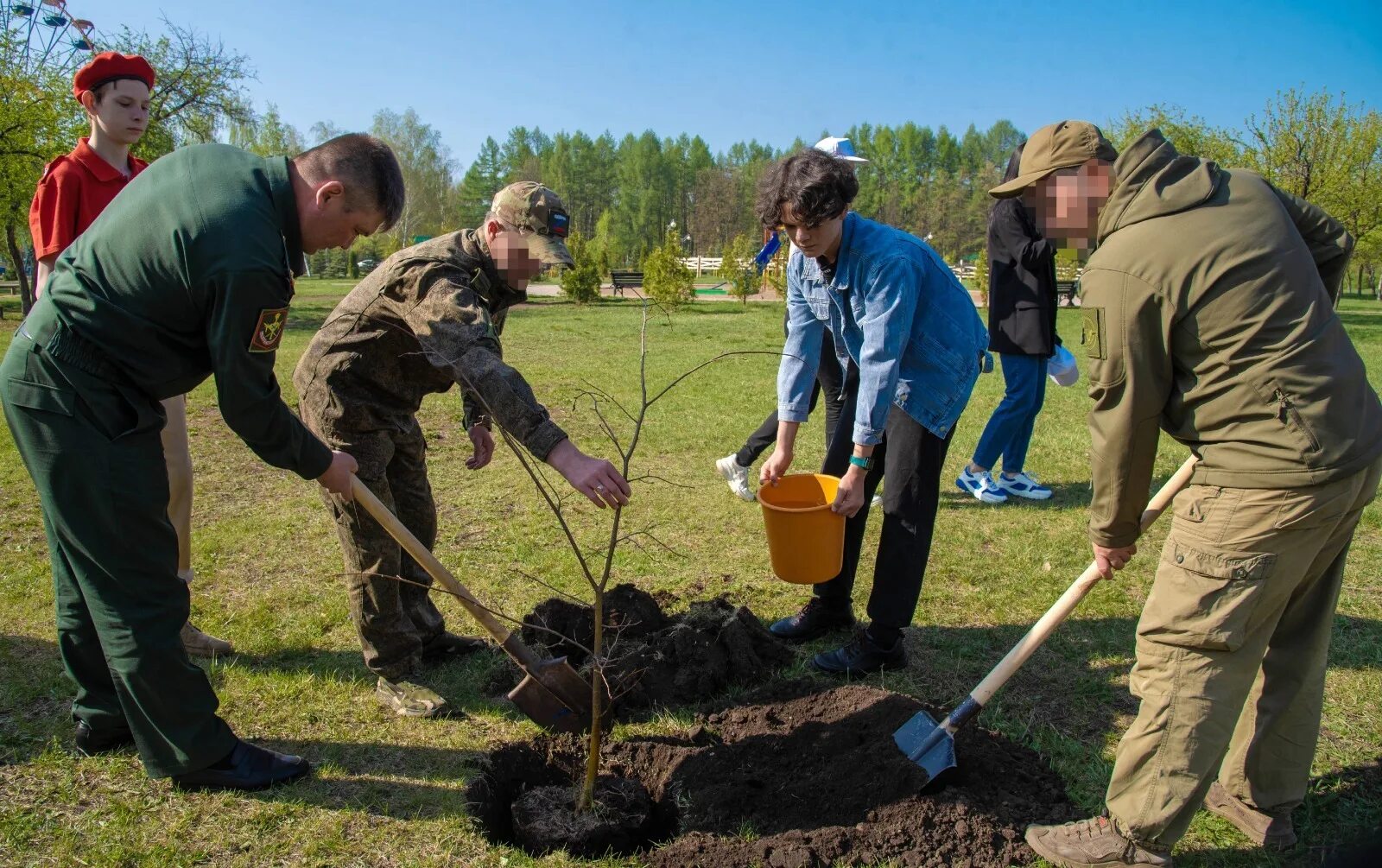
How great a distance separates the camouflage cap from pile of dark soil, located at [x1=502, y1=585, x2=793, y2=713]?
1391 millimetres

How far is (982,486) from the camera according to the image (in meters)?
5.97

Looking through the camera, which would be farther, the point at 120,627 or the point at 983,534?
the point at 983,534

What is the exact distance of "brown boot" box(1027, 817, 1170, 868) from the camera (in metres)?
2.38

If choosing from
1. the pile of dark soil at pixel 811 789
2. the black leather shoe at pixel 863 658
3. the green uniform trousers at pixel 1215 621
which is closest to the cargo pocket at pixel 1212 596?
the green uniform trousers at pixel 1215 621

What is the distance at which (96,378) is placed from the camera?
97.2 inches

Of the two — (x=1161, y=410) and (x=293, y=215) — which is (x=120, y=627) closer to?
(x=293, y=215)

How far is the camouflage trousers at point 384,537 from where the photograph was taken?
10.4 ft

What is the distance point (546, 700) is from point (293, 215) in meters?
1.81

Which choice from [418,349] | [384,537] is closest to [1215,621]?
[418,349]

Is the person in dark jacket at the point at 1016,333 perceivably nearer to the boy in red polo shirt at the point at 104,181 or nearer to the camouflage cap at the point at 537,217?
the camouflage cap at the point at 537,217

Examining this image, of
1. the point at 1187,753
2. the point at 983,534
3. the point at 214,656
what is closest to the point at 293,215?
the point at 214,656

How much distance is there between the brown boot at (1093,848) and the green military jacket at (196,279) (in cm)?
253

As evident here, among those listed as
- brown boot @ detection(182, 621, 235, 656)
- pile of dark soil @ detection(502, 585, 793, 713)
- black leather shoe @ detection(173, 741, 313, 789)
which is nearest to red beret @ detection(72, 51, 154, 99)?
brown boot @ detection(182, 621, 235, 656)

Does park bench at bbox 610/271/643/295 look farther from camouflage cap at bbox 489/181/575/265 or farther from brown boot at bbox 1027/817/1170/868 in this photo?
brown boot at bbox 1027/817/1170/868
